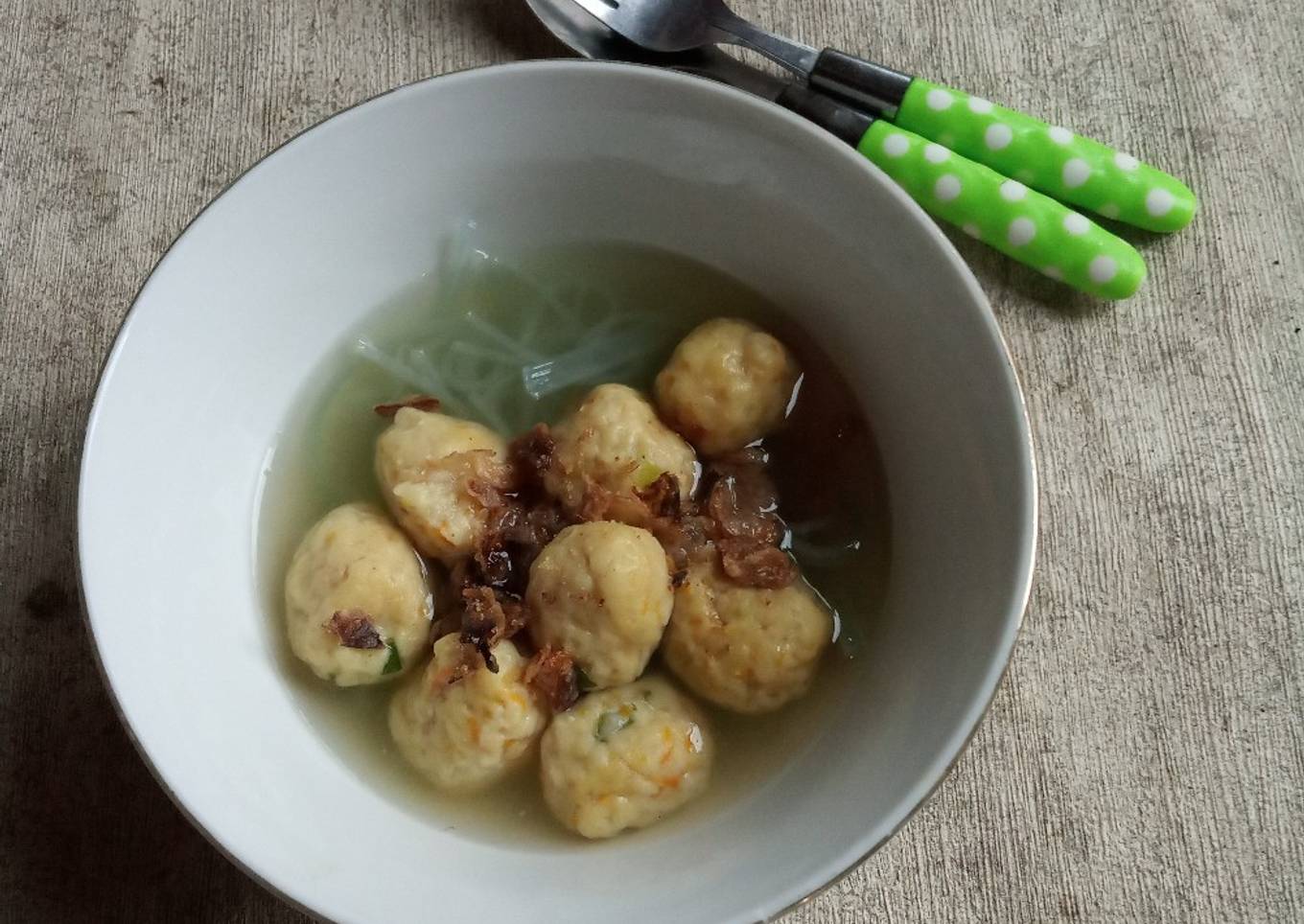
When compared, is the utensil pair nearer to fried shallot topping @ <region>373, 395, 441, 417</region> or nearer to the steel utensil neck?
the steel utensil neck

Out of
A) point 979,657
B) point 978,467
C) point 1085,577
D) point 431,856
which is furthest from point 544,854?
point 1085,577

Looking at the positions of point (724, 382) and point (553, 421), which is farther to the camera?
point (553, 421)

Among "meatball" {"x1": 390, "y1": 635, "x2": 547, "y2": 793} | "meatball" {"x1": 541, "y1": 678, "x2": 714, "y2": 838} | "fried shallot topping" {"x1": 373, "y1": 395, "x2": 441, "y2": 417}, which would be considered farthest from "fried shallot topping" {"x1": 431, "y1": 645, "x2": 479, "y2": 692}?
"fried shallot topping" {"x1": 373, "y1": 395, "x2": 441, "y2": 417}

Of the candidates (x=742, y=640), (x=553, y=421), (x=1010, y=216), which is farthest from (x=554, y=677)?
(x=1010, y=216)

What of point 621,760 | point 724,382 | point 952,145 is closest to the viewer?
point 621,760

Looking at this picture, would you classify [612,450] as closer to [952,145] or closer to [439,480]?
[439,480]

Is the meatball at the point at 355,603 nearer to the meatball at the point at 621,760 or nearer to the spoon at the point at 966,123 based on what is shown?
the meatball at the point at 621,760
